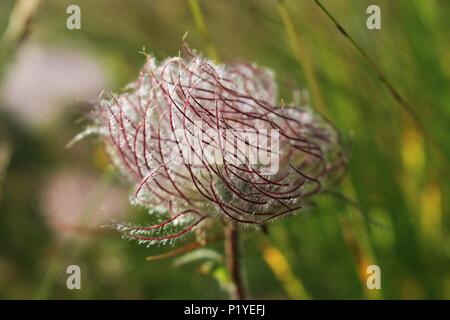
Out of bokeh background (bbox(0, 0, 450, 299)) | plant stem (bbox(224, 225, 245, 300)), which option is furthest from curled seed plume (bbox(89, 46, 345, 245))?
bokeh background (bbox(0, 0, 450, 299))

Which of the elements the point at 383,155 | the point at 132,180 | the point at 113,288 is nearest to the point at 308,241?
the point at 383,155

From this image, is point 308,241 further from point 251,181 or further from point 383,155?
point 251,181

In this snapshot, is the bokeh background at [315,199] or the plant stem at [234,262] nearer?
the plant stem at [234,262]

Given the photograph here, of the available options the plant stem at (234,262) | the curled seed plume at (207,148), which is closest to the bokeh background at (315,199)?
the plant stem at (234,262)

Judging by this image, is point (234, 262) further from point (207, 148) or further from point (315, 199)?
point (315, 199)

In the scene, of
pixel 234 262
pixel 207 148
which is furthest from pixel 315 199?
pixel 207 148

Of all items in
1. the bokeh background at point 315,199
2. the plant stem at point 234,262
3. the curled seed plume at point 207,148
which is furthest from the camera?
the bokeh background at point 315,199

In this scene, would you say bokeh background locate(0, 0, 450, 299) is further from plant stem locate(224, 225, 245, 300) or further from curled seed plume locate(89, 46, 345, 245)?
curled seed plume locate(89, 46, 345, 245)

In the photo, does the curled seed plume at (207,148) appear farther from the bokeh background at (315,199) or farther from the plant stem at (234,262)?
the bokeh background at (315,199)

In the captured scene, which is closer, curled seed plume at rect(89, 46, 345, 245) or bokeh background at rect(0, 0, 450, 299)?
curled seed plume at rect(89, 46, 345, 245)
